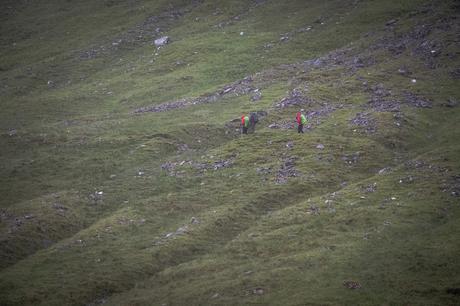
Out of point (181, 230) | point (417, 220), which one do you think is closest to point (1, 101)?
point (181, 230)

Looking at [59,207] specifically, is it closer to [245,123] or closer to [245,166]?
[245,166]

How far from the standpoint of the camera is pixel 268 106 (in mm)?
65688

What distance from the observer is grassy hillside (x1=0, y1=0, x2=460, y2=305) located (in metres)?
34.8

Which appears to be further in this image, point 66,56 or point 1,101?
point 66,56

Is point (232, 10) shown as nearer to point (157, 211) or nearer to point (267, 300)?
point (157, 211)

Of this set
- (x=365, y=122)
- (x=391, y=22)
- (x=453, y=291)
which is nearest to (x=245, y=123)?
(x=365, y=122)

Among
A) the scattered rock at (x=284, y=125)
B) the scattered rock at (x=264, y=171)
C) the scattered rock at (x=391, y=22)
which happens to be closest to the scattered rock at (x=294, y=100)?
the scattered rock at (x=284, y=125)

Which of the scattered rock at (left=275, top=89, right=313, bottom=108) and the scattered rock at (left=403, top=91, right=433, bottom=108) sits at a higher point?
the scattered rock at (left=275, top=89, right=313, bottom=108)

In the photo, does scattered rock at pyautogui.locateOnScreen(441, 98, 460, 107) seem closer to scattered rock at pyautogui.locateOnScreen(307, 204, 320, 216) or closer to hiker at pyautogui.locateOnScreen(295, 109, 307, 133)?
hiker at pyautogui.locateOnScreen(295, 109, 307, 133)

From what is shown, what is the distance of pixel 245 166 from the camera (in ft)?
170

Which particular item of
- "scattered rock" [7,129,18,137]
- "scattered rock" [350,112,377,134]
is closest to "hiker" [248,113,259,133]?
"scattered rock" [350,112,377,134]

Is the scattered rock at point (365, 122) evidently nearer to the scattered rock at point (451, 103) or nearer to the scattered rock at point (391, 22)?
the scattered rock at point (451, 103)

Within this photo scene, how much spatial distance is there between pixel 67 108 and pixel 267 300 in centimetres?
5720

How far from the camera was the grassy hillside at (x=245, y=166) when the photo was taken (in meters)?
34.8
